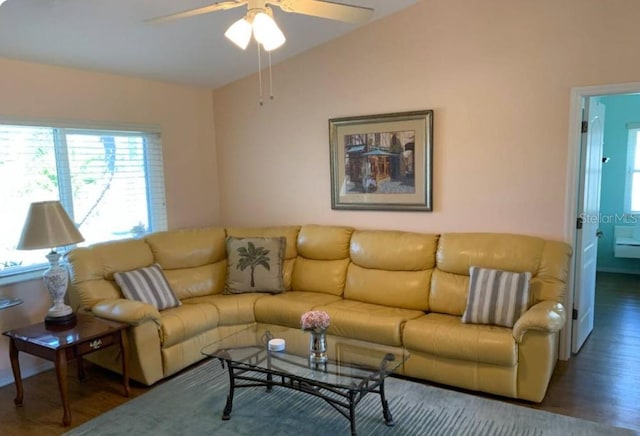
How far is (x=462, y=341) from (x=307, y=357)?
3.26 ft

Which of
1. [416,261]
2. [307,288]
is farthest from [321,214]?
[416,261]

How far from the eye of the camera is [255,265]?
4.01 meters

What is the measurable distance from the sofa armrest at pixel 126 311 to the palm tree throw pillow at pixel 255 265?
3.07 ft

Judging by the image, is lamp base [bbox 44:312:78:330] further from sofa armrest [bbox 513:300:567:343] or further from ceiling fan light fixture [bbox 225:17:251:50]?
sofa armrest [bbox 513:300:567:343]

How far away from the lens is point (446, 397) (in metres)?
2.91

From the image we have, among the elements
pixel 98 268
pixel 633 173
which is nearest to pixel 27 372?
pixel 98 268

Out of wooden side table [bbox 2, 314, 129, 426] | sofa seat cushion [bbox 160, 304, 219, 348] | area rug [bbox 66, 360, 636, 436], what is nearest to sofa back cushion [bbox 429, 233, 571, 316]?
area rug [bbox 66, 360, 636, 436]

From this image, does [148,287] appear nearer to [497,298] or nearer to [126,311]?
[126,311]

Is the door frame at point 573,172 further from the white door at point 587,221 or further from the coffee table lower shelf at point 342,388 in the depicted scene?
the coffee table lower shelf at point 342,388

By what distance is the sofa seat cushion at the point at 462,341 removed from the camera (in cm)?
277

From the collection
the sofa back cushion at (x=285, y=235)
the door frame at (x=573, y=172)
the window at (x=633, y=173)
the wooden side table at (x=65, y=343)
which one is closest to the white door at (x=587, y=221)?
the door frame at (x=573, y=172)

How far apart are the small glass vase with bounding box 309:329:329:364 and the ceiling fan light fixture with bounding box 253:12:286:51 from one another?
162 cm

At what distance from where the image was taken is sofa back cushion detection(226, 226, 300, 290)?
4187 mm

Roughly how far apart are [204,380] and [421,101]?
277 centimetres
